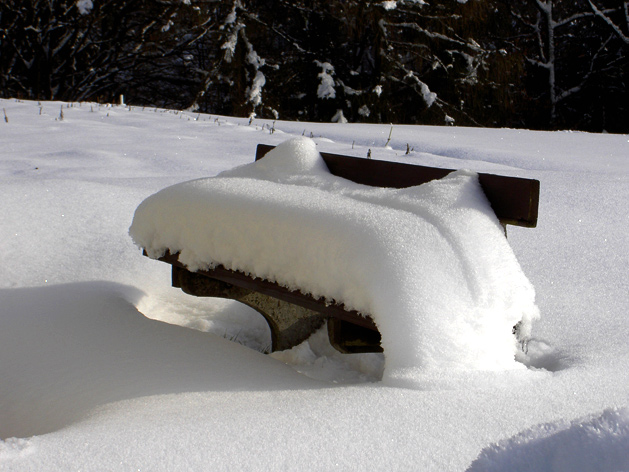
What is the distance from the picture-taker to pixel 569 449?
961 millimetres

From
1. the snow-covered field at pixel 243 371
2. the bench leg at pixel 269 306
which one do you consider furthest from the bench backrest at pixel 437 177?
the bench leg at pixel 269 306

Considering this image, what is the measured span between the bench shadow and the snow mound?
0.99 metres

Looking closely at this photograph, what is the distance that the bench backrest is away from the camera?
2.07 meters

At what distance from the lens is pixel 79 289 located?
304 centimetres

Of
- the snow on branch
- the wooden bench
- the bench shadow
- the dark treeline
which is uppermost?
the snow on branch

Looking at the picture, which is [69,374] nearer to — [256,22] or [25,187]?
[25,187]

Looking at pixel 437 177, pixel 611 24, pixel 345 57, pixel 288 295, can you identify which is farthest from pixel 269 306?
pixel 611 24

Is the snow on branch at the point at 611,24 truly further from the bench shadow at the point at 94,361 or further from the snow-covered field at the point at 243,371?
the bench shadow at the point at 94,361

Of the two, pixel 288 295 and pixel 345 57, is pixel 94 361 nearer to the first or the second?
pixel 288 295

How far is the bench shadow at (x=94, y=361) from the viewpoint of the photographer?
1.92 meters

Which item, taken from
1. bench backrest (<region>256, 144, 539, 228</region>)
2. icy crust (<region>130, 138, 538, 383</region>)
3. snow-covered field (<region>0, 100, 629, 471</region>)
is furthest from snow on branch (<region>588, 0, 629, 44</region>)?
icy crust (<region>130, 138, 538, 383</region>)

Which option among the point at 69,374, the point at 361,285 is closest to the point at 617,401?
the point at 361,285

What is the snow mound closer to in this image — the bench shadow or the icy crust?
the icy crust

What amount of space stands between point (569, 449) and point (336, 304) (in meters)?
1.12
